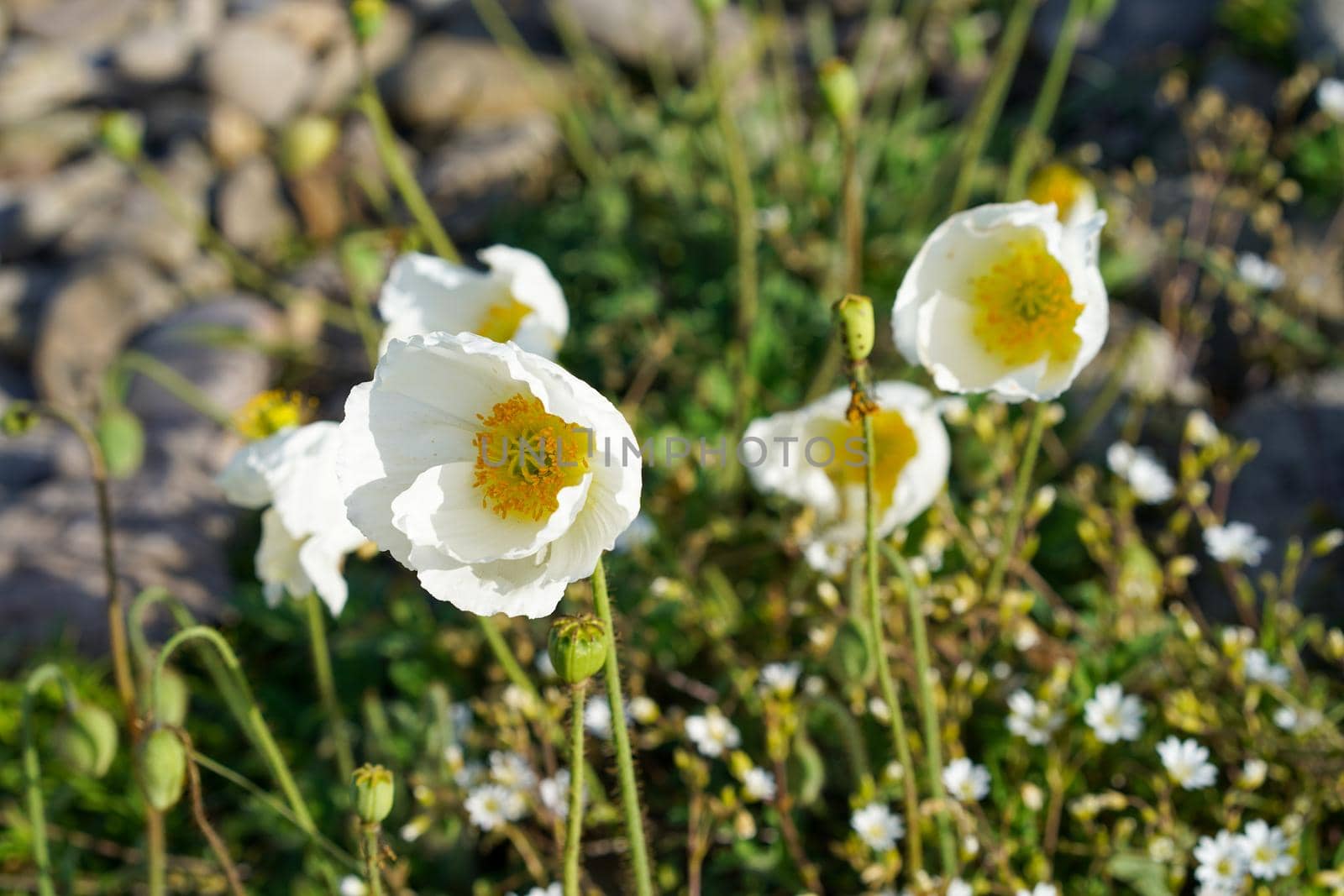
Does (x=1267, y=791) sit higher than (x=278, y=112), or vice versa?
(x=1267, y=791)

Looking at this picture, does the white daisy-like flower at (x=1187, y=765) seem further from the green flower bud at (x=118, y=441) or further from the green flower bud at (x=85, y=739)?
the green flower bud at (x=118, y=441)

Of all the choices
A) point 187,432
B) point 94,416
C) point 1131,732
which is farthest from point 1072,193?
point 94,416

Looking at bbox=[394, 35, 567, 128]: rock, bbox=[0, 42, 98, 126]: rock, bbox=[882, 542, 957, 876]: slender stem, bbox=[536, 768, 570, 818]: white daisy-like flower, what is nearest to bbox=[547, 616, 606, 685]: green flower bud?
bbox=[882, 542, 957, 876]: slender stem

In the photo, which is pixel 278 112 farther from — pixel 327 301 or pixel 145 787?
pixel 145 787

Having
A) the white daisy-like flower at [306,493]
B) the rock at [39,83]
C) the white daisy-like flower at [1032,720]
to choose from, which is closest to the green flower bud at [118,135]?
the white daisy-like flower at [306,493]

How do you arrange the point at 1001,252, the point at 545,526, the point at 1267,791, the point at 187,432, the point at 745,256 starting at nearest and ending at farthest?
the point at 545,526
the point at 1001,252
the point at 1267,791
the point at 745,256
the point at 187,432

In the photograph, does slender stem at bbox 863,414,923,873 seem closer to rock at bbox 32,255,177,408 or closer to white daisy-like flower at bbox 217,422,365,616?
white daisy-like flower at bbox 217,422,365,616
